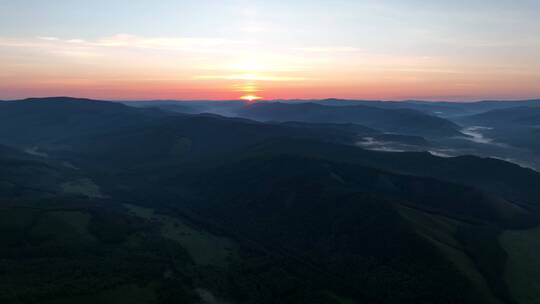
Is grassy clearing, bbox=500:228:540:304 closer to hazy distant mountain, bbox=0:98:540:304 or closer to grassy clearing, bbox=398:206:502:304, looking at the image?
hazy distant mountain, bbox=0:98:540:304

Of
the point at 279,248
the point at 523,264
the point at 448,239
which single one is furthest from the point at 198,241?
the point at 523,264

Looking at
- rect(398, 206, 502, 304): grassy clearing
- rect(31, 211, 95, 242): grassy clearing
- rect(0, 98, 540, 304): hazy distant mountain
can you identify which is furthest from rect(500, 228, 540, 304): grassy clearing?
rect(31, 211, 95, 242): grassy clearing

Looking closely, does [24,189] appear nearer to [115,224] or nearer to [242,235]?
[115,224]

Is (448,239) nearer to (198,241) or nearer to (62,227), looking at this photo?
(198,241)

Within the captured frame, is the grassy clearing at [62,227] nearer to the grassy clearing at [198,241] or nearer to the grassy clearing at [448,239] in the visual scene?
the grassy clearing at [198,241]

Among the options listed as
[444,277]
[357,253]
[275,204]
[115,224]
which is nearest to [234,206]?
[275,204]

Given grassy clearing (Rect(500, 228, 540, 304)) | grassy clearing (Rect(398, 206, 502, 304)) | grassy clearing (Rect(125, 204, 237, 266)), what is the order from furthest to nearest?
grassy clearing (Rect(125, 204, 237, 266)) < grassy clearing (Rect(398, 206, 502, 304)) < grassy clearing (Rect(500, 228, 540, 304))

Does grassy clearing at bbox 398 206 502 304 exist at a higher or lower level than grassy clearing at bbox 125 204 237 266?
higher
